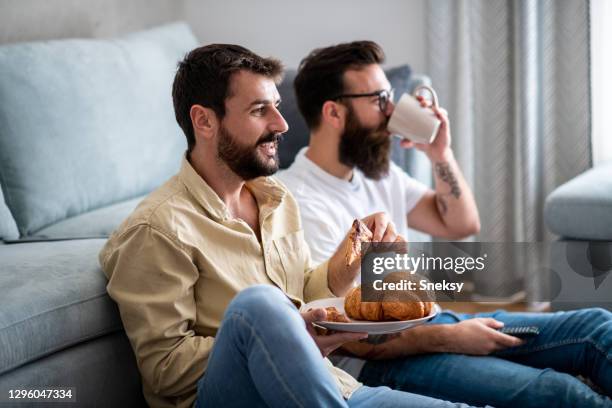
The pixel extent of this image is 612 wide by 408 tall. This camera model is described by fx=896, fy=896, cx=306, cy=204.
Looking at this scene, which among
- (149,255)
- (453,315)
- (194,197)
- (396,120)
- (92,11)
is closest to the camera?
(149,255)

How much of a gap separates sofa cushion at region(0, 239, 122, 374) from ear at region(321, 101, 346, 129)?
78cm

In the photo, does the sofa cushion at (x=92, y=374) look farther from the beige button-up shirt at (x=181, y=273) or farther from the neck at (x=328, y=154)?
the neck at (x=328, y=154)

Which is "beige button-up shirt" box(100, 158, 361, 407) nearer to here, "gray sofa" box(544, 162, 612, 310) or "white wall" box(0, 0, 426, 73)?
"gray sofa" box(544, 162, 612, 310)

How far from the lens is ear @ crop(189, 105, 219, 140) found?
1.75 meters

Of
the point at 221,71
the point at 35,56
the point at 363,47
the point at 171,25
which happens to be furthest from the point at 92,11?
the point at 221,71

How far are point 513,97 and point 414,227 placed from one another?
109 cm

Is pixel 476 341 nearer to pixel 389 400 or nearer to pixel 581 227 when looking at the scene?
pixel 389 400

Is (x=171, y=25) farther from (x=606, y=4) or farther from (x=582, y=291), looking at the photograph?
(x=582, y=291)

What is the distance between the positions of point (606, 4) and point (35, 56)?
6.58 ft

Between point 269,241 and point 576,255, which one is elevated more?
point 269,241

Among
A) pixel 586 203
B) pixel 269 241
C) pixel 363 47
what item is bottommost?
pixel 586 203

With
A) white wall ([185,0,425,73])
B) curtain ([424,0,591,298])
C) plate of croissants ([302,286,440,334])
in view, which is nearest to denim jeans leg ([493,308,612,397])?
plate of croissants ([302,286,440,334])

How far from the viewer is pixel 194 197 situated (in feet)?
5.54

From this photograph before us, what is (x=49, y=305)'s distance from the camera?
64.6 inches
